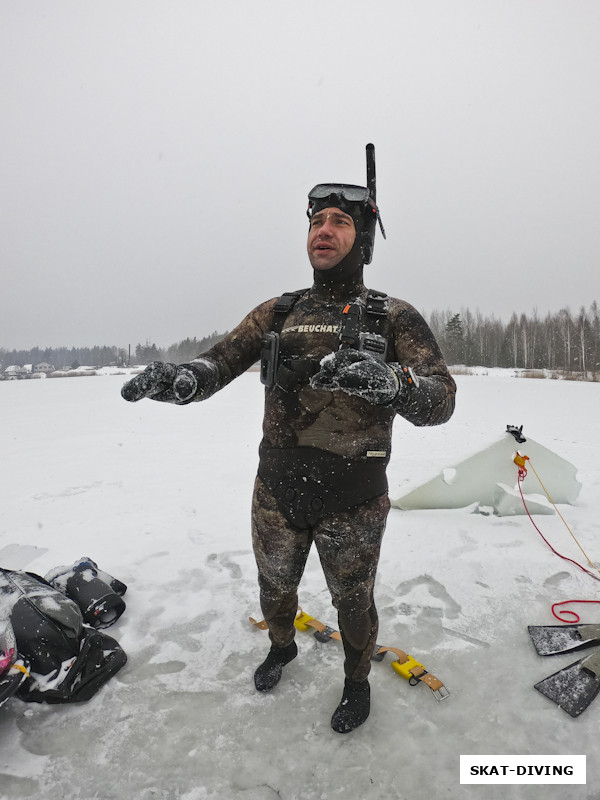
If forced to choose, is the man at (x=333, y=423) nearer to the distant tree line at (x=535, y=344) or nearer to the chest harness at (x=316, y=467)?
the chest harness at (x=316, y=467)

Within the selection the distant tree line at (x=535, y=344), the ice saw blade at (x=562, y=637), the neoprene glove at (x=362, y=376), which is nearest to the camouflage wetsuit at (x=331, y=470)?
the neoprene glove at (x=362, y=376)

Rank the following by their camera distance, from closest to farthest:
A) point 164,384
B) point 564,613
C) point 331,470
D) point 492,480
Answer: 1. point 164,384
2. point 331,470
3. point 564,613
4. point 492,480

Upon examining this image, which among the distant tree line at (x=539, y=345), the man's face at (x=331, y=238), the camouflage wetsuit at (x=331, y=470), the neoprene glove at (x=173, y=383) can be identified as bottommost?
the distant tree line at (x=539, y=345)

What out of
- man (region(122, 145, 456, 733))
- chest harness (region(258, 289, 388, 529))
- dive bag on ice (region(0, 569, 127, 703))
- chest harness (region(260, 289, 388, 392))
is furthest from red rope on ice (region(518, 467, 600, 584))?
dive bag on ice (region(0, 569, 127, 703))

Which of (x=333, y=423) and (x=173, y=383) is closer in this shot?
(x=173, y=383)

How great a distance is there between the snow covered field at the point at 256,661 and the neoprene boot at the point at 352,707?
0.17ft

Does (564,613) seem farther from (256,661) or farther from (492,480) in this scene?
(256,661)

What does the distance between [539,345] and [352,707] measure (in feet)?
223

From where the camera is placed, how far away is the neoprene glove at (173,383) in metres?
2.10

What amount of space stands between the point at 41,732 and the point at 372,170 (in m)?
3.79

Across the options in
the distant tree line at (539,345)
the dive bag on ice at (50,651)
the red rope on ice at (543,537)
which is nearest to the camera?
the dive bag on ice at (50,651)

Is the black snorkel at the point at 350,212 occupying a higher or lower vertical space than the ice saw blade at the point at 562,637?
higher

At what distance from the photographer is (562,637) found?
3.17 meters

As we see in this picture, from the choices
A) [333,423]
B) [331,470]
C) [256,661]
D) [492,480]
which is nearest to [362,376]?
[333,423]
